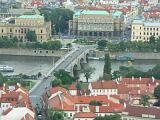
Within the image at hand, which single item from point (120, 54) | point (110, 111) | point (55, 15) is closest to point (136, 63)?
point (120, 54)

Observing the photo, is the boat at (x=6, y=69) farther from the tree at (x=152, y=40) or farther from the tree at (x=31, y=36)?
the tree at (x=152, y=40)

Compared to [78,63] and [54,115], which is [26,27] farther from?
[54,115]

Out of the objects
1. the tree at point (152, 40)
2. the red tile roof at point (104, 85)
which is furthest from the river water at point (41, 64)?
the red tile roof at point (104, 85)

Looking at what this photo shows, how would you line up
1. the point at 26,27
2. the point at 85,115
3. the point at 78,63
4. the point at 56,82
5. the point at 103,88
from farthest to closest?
the point at 26,27 < the point at 78,63 < the point at 56,82 < the point at 103,88 < the point at 85,115

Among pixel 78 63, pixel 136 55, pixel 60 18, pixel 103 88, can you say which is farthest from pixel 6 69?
pixel 60 18

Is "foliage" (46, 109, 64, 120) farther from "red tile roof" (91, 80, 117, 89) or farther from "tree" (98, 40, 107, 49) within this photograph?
"tree" (98, 40, 107, 49)

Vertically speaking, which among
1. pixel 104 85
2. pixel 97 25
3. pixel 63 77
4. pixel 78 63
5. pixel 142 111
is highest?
pixel 142 111
